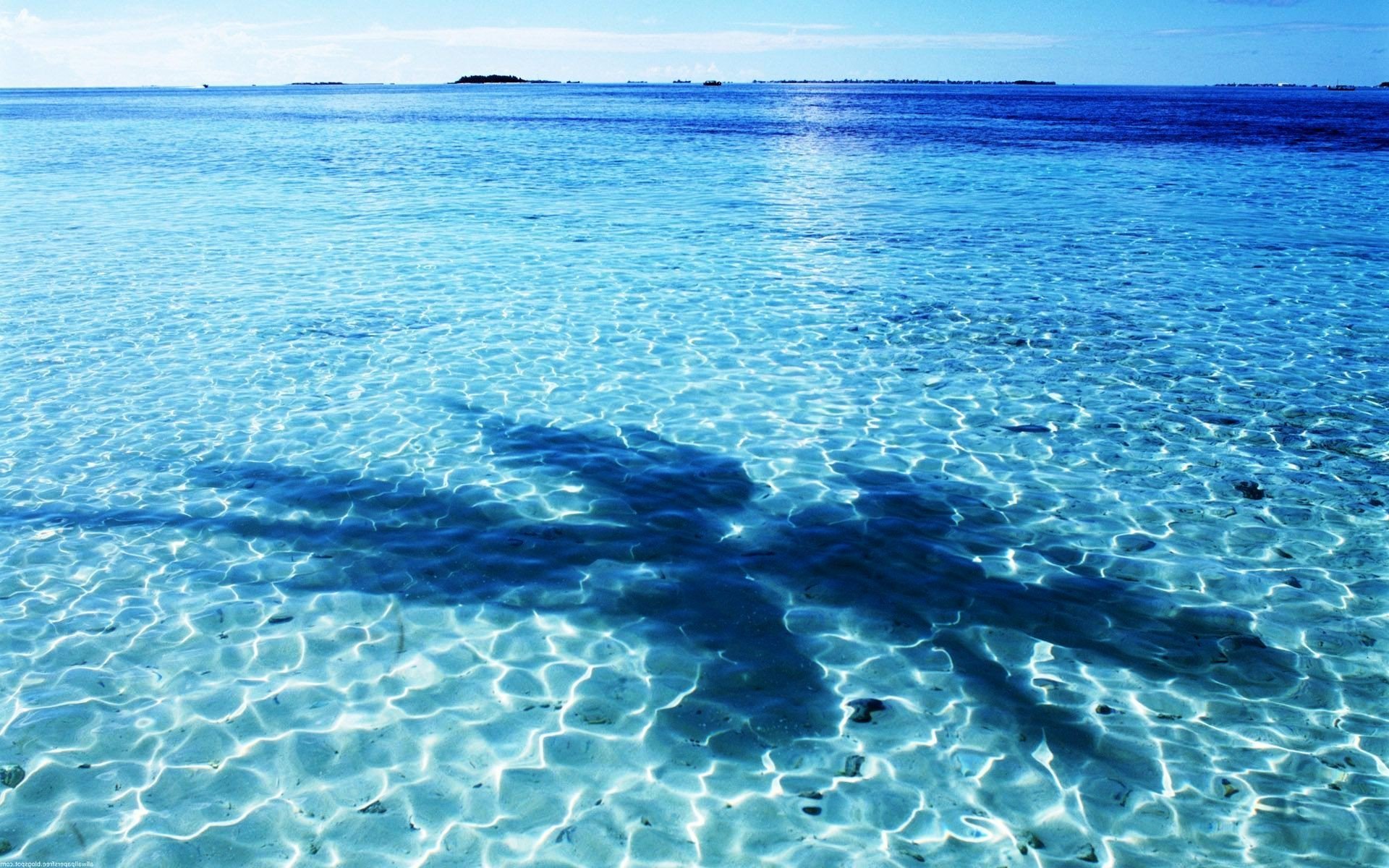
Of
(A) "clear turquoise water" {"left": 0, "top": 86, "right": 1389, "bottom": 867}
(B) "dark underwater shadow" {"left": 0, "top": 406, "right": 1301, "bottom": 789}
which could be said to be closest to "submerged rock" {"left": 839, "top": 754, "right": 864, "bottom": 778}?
(A) "clear turquoise water" {"left": 0, "top": 86, "right": 1389, "bottom": 867}

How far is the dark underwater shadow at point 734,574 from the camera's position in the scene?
19.1ft

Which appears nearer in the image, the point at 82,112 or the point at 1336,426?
the point at 1336,426

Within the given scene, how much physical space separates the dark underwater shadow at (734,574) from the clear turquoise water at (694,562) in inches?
1.6

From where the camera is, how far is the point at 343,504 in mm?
8250

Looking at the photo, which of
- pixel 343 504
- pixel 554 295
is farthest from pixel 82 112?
pixel 343 504

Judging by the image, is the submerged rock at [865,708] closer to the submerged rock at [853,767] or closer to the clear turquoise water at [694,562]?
the clear turquoise water at [694,562]

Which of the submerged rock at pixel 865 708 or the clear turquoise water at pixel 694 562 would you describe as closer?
the clear turquoise water at pixel 694 562

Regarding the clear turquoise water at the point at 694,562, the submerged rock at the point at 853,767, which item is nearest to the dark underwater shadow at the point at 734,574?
the clear turquoise water at the point at 694,562

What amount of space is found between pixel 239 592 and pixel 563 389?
5031 millimetres

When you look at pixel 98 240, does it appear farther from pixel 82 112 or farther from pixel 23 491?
pixel 82 112

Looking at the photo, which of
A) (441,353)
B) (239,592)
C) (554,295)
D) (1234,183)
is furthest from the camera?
(1234,183)

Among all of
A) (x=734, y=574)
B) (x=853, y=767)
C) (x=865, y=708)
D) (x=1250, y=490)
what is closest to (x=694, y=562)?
(x=734, y=574)

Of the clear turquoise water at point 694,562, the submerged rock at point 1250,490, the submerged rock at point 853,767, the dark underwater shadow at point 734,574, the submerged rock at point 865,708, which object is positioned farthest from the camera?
the submerged rock at point 1250,490

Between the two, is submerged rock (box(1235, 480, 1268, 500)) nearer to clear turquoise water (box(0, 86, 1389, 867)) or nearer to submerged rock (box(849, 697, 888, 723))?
clear turquoise water (box(0, 86, 1389, 867))
